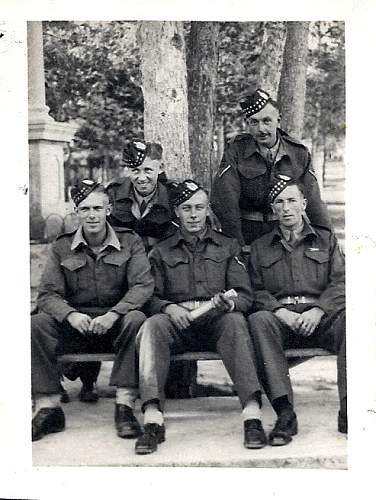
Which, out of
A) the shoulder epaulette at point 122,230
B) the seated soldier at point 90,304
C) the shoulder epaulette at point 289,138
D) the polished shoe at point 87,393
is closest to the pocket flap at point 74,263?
the seated soldier at point 90,304

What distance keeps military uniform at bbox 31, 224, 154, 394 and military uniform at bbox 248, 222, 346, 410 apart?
0.36 meters

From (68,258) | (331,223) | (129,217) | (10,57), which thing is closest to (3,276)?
(68,258)

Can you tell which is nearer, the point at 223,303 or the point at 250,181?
the point at 223,303

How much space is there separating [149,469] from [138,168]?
94 cm

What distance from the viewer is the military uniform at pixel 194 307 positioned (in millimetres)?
3324

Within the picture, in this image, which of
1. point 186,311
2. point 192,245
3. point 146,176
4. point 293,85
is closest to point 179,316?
point 186,311

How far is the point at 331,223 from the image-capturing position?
3.36m

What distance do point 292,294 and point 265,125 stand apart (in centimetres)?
54

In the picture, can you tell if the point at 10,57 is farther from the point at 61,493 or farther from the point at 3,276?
the point at 61,493

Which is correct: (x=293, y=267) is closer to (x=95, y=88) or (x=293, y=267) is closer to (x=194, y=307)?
(x=194, y=307)

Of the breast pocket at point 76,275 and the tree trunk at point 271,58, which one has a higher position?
the tree trunk at point 271,58

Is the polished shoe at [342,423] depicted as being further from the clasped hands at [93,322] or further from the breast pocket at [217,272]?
the clasped hands at [93,322]

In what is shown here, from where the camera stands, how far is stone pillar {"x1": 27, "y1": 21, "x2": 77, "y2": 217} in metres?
3.34

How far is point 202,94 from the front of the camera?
3402mm
